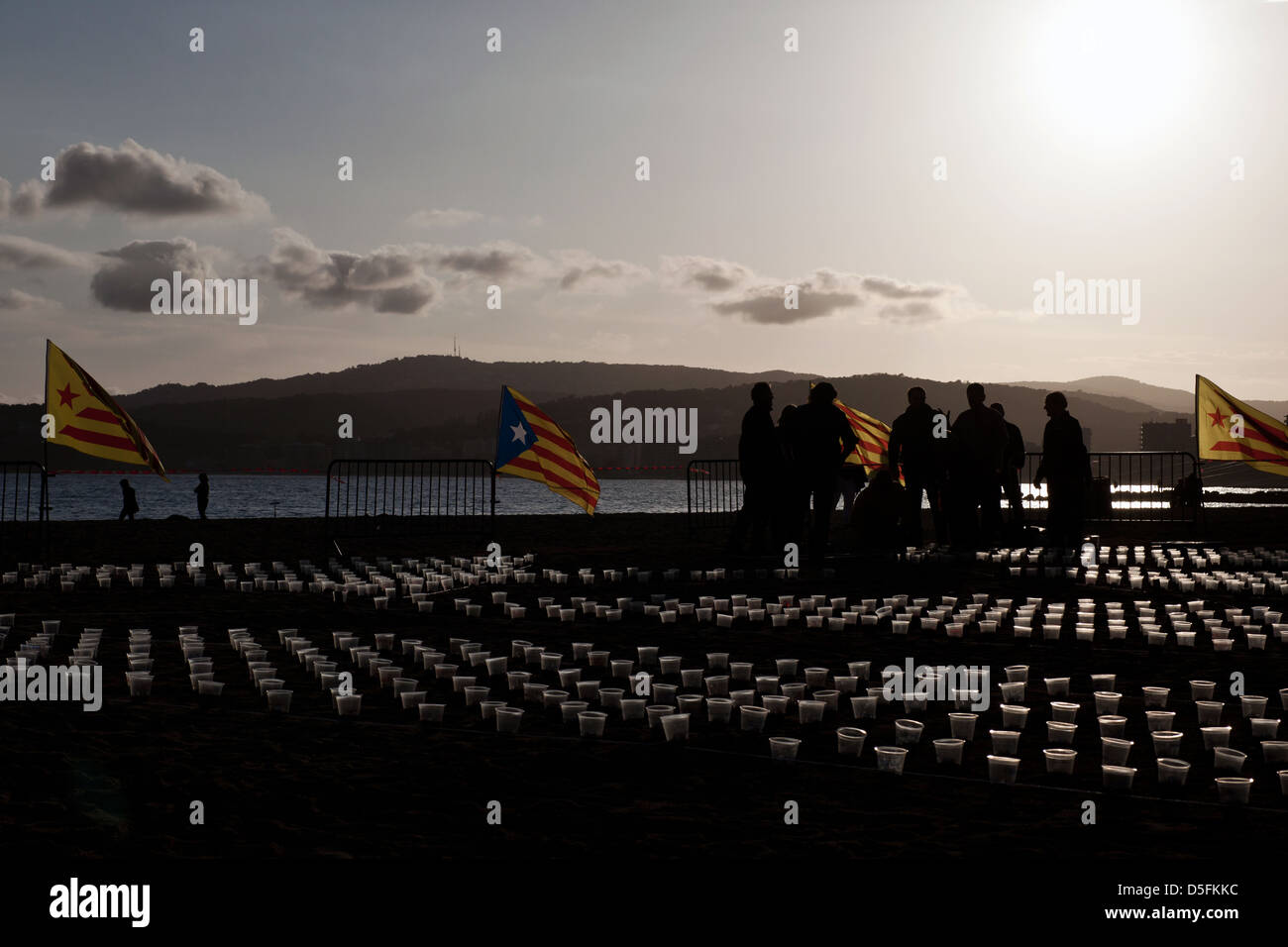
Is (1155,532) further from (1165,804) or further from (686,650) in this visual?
(1165,804)

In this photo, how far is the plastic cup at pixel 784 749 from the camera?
21.1ft

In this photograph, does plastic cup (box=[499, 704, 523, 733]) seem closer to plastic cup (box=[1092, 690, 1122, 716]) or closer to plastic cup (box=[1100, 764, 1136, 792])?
plastic cup (box=[1100, 764, 1136, 792])

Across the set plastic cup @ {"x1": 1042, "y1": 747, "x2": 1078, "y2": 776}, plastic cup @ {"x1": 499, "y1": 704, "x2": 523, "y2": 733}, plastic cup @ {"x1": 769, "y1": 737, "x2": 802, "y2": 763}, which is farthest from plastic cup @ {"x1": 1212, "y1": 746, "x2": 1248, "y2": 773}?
plastic cup @ {"x1": 499, "y1": 704, "x2": 523, "y2": 733}

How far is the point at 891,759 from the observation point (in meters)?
6.21

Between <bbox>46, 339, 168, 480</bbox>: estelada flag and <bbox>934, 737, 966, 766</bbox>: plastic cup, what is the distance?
1343 centimetres

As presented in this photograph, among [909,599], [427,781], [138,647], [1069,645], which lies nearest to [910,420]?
[909,599]

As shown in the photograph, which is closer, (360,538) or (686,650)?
(686,650)

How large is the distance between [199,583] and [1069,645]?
38.3ft

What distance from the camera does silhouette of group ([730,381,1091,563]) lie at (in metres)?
16.1

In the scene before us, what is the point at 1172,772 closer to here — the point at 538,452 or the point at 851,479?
the point at 851,479

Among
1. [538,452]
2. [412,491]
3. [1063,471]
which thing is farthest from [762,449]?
[412,491]

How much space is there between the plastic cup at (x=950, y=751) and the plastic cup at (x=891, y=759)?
253mm

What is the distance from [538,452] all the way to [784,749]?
15.0 m

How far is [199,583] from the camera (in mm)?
16562
